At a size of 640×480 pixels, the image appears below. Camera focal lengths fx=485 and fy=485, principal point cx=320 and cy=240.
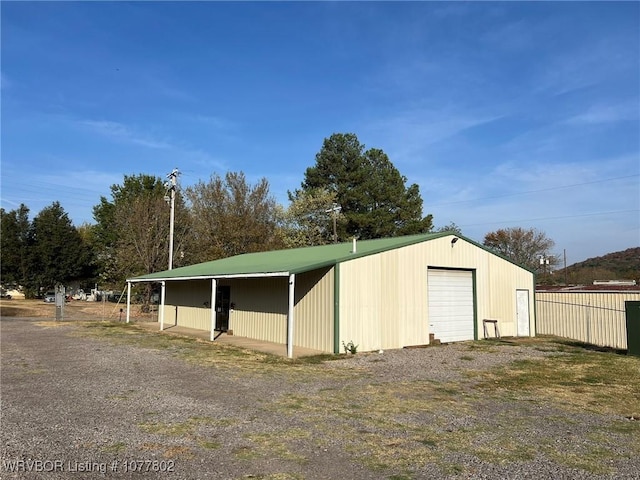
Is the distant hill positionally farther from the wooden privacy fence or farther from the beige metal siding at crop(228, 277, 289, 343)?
the beige metal siding at crop(228, 277, 289, 343)

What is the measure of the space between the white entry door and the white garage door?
10.4ft

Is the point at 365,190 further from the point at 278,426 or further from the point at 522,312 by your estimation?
the point at 278,426

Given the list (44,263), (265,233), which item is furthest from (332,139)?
(44,263)

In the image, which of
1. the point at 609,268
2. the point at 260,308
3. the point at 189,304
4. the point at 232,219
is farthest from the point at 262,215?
the point at 609,268

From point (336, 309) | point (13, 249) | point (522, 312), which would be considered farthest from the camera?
point (13, 249)

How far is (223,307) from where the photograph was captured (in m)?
20.7

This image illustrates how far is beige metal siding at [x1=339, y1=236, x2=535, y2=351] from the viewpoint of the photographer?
46.3 ft

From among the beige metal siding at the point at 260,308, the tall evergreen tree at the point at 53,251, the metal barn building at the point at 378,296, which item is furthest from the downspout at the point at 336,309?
the tall evergreen tree at the point at 53,251

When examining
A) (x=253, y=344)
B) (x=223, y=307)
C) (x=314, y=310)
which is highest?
(x=314, y=310)

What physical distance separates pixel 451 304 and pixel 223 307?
31.0ft

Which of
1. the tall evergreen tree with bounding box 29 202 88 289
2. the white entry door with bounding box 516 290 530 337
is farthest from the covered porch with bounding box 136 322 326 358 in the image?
the tall evergreen tree with bounding box 29 202 88 289

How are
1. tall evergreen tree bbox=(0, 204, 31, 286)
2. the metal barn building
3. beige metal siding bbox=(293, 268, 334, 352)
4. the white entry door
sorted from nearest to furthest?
beige metal siding bbox=(293, 268, 334, 352) < the metal barn building < the white entry door < tall evergreen tree bbox=(0, 204, 31, 286)

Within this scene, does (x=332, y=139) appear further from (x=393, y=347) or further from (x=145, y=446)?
(x=145, y=446)

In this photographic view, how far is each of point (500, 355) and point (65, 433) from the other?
1164cm
